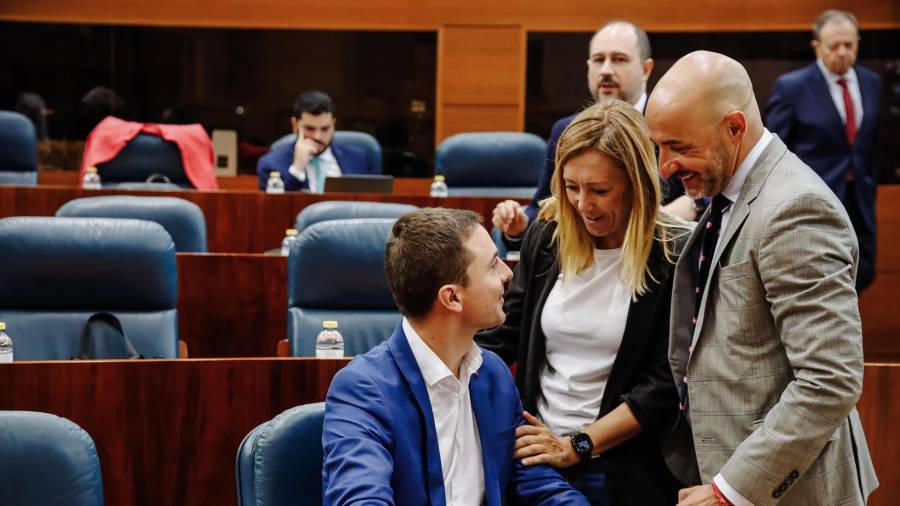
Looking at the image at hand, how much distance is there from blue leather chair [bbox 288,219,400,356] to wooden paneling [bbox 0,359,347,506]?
0.81 meters

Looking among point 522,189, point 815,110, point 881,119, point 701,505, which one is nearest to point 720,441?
point 701,505

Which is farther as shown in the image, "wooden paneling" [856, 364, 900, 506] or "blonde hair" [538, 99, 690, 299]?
"wooden paneling" [856, 364, 900, 506]

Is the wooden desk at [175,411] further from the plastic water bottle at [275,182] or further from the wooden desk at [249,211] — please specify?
the plastic water bottle at [275,182]

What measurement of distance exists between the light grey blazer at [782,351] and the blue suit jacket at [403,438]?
0.28 meters

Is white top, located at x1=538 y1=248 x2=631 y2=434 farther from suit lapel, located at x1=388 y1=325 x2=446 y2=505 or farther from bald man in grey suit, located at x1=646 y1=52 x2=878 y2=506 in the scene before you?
suit lapel, located at x1=388 y1=325 x2=446 y2=505

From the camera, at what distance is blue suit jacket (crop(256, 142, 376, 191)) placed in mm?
4906

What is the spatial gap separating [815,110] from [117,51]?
4264 millimetres

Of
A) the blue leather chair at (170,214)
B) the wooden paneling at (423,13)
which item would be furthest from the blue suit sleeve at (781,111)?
the blue leather chair at (170,214)

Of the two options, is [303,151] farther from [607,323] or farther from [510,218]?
[607,323]

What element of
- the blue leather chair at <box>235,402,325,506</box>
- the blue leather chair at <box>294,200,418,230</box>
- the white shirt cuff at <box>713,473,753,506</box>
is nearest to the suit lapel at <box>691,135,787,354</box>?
the white shirt cuff at <box>713,473,753,506</box>

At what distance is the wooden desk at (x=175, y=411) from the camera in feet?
6.67

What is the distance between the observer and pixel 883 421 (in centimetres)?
208

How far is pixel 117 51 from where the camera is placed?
6.52m

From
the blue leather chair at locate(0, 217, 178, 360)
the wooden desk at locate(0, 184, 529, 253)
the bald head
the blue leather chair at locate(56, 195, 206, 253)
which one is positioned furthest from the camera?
the wooden desk at locate(0, 184, 529, 253)
